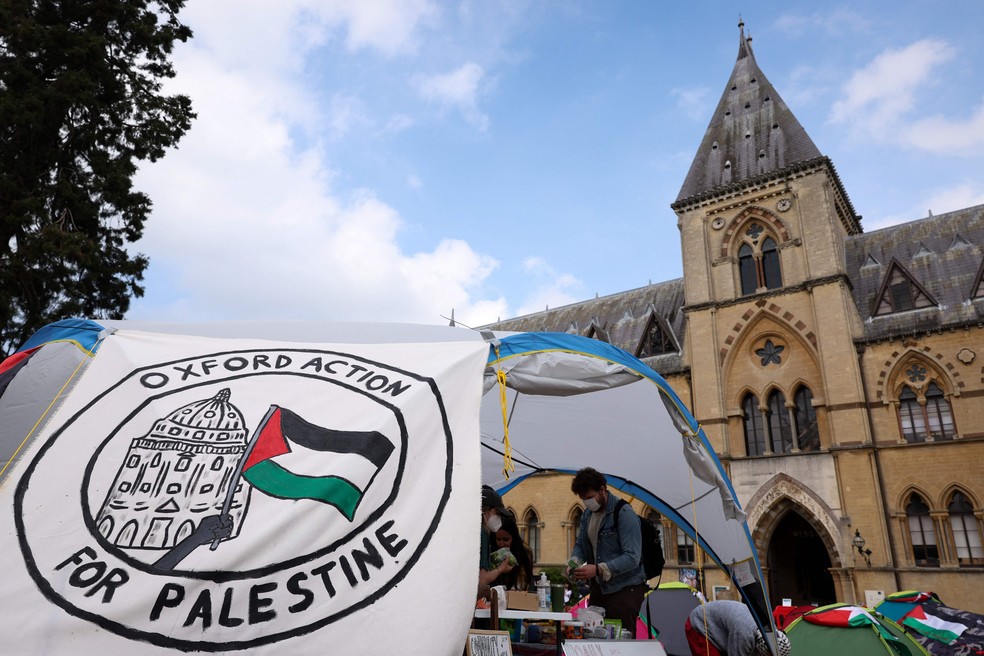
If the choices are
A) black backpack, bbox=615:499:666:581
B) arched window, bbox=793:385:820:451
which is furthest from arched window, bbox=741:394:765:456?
black backpack, bbox=615:499:666:581

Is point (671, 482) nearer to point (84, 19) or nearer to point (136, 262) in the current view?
point (136, 262)

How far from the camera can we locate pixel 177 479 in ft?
11.8

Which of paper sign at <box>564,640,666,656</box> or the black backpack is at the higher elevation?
the black backpack

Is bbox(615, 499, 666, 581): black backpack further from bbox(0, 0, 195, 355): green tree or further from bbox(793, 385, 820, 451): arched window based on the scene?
bbox(793, 385, 820, 451): arched window

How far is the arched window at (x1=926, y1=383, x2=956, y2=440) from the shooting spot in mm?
18000

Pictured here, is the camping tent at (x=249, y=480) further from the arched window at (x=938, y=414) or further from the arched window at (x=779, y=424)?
the arched window at (x=938, y=414)

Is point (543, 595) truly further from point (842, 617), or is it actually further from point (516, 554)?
point (842, 617)

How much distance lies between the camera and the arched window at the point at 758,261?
2202 cm

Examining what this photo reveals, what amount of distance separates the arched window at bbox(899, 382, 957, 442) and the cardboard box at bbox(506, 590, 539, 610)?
1783cm

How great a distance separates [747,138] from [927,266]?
7865 millimetres

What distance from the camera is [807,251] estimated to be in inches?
832

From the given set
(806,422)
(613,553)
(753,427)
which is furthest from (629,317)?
(613,553)

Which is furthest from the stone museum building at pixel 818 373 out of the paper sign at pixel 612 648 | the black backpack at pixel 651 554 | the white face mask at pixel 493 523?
the paper sign at pixel 612 648

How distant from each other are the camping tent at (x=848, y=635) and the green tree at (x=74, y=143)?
12.0 m
